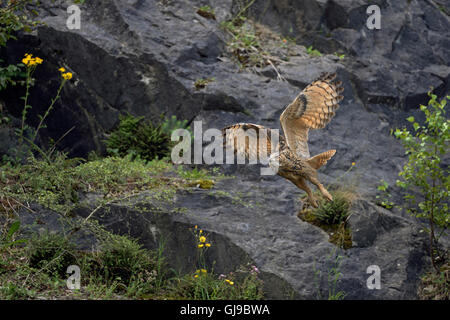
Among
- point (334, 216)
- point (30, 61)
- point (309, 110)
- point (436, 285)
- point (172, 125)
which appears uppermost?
point (30, 61)

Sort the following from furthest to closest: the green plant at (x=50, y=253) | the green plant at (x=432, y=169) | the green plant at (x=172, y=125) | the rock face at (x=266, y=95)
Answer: the green plant at (x=172, y=125), the rock face at (x=266, y=95), the green plant at (x=432, y=169), the green plant at (x=50, y=253)

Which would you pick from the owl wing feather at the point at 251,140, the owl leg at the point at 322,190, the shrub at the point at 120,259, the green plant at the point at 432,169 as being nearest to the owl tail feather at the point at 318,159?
the owl leg at the point at 322,190

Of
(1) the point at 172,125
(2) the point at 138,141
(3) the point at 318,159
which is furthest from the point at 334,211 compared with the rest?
(2) the point at 138,141

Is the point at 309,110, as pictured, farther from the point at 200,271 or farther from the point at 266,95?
the point at 266,95

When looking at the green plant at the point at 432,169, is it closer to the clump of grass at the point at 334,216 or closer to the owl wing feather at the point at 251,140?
the clump of grass at the point at 334,216

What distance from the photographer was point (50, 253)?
18.9ft

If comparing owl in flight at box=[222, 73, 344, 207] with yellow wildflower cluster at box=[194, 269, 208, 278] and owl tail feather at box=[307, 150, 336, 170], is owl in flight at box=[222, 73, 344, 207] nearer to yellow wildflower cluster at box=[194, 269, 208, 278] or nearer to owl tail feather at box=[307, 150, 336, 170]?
owl tail feather at box=[307, 150, 336, 170]

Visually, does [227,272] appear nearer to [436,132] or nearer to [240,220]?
[240,220]

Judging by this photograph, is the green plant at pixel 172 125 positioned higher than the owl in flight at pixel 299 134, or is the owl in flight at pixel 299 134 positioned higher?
the owl in flight at pixel 299 134

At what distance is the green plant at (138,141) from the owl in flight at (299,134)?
2773 millimetres

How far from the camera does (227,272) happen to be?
19.9 ft

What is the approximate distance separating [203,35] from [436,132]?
4.59 metres

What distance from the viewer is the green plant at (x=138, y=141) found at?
26.9 ft

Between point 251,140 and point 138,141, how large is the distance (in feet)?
10.4
